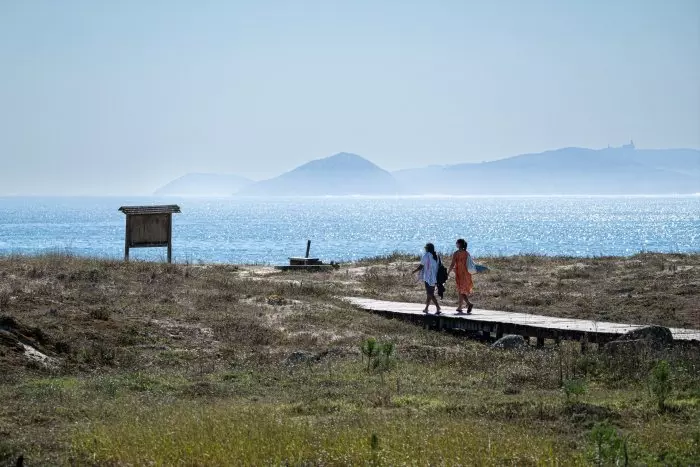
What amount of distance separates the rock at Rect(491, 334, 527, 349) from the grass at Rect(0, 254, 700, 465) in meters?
0.50

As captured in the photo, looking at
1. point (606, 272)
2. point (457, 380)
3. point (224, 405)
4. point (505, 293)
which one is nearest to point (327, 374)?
point (457, 380)

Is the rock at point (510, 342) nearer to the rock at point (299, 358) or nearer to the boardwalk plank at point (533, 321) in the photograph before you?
the boardwalk plank at point (533, 321)

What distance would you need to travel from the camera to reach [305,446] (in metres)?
11.0

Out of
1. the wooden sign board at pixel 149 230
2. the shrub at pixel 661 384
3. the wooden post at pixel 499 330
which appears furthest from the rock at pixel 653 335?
the wooden sign board at pixel 149 230

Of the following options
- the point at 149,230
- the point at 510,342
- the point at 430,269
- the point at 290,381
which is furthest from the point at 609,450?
the point at 149,230

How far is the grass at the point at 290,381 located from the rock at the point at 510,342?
50 centimetres

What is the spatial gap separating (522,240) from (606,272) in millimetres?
90909

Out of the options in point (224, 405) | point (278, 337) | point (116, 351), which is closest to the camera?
point (224, 405)

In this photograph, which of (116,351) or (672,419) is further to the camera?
(116,351)

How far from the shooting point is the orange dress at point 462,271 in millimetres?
24734

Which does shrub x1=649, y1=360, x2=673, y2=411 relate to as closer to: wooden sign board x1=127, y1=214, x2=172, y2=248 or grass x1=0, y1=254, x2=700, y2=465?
grass x1=0, y1=254, x2=700, y2=465

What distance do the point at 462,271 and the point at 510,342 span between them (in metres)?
4.26

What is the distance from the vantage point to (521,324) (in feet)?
73.0

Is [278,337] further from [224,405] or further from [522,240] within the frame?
[522,240]
